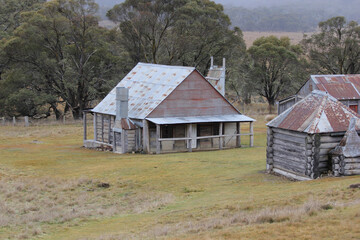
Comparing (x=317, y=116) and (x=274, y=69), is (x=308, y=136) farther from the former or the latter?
(x=274, y=69)

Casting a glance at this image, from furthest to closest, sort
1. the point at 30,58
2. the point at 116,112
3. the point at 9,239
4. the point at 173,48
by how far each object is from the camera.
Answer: the point at 173,48, the point at 30,58, the point at 116,112, the point at 9,239

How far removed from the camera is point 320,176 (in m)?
19.8

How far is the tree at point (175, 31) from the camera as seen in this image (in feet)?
202

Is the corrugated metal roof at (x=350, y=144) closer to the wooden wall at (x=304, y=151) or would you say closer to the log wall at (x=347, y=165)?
the log wall at (x=347, y=165)

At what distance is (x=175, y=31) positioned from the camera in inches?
2514

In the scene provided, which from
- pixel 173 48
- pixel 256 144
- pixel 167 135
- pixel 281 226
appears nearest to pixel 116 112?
pixel 167 135

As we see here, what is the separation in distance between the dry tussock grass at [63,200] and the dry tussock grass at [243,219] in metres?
3.48

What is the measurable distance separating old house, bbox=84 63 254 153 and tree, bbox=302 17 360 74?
1405 inches

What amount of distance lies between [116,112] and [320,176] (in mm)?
17813

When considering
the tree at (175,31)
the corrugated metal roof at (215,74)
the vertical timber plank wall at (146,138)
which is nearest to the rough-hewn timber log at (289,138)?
the vertical timber plank wall at (146,138)

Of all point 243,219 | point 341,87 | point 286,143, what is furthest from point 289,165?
point 341,87

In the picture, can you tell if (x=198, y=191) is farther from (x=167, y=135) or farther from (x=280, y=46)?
(x=280, y=46)

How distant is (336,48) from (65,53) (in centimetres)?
3522

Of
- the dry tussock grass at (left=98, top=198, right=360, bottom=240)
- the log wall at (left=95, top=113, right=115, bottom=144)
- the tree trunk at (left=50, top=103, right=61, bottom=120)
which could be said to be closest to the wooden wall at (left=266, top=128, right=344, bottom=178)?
the dry tussock grass at (left=98, top=198, right=360, bottom=240)
